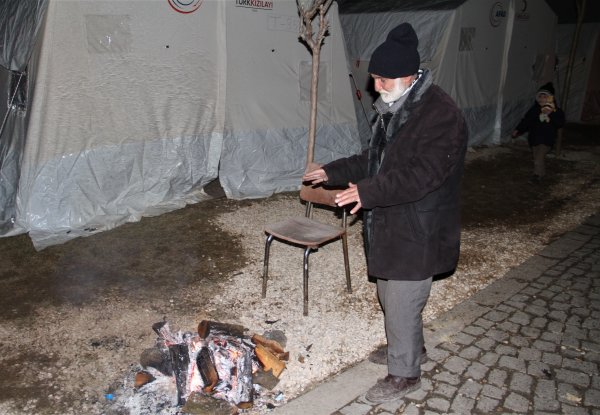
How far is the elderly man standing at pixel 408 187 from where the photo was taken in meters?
2.69

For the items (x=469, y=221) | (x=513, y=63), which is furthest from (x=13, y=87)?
(x=513, y=63)

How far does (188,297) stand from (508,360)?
261cm

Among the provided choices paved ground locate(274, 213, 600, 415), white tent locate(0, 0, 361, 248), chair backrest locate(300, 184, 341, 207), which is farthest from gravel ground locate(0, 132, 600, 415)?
chair backrest locate(300, 184, 341, 207)

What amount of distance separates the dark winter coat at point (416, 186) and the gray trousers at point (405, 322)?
4.3 inches

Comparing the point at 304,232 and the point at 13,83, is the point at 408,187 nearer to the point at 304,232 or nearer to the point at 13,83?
the point at 304,232

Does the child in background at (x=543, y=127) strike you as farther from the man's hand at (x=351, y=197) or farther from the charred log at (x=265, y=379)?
the charred log at (x=265, y=379)

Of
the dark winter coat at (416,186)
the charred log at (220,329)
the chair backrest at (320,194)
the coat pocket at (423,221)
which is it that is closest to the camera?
the dark winter coat at (416,186)

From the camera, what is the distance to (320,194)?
4.59 metres

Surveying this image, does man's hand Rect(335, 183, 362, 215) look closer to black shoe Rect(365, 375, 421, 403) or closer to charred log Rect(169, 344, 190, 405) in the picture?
black shoe Rect(365, 375, 421, 403)

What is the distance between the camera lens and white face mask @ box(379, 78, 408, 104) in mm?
2859

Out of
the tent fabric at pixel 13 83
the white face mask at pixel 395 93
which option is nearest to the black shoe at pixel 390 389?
the white face mask at pixel 395 93

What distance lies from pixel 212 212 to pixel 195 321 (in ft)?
8.73

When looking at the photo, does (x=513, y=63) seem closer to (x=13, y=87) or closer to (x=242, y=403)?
(x=13, y=87)

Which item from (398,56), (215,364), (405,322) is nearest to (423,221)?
(405,322)
